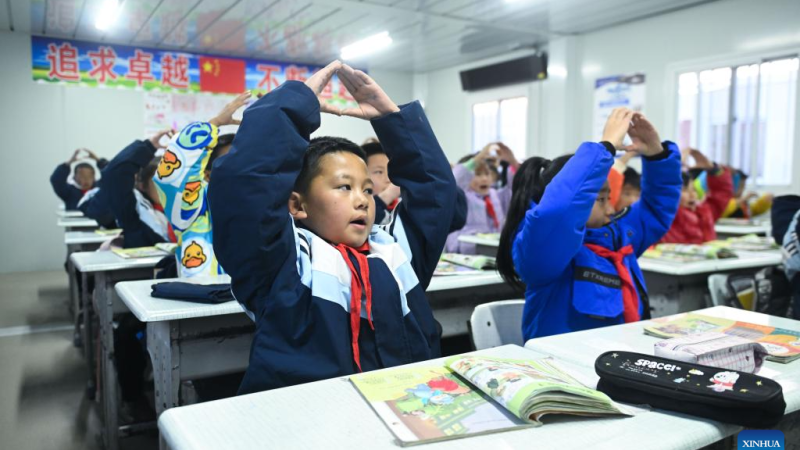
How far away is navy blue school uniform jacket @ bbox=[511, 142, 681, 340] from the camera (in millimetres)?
1479

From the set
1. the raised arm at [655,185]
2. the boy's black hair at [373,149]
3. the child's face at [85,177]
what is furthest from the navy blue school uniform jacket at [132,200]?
the child's face at [85,177]

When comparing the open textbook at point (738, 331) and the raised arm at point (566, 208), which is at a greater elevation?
the raised arm at point (566, 208)

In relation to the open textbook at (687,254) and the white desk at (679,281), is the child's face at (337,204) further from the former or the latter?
the open textbook at (687,254)

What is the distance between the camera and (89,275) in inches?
128

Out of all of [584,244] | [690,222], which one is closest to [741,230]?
[690,222]

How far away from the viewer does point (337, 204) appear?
127 cm

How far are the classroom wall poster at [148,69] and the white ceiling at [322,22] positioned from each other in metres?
0.16

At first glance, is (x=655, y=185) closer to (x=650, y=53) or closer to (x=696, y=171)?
(x=696, y=171)

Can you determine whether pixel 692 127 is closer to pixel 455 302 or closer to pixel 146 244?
pixel 455 302

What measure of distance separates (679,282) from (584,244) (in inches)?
40.2

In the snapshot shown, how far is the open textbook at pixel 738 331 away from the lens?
3.73 feet

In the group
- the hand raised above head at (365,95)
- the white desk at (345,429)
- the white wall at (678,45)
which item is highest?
the white wall at (678,45)

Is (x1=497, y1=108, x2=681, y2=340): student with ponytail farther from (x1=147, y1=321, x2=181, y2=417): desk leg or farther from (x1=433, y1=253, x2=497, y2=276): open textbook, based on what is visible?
(x1=147, y1=321, x2=181, y2=417): desk leg

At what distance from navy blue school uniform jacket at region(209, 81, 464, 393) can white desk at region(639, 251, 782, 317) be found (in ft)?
5.28
